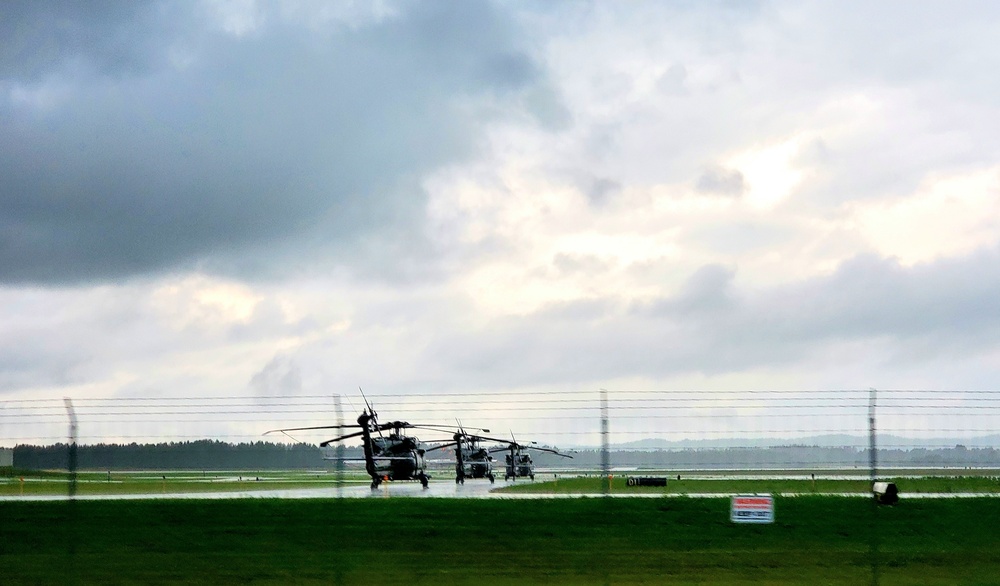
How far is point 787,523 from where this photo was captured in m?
22.8

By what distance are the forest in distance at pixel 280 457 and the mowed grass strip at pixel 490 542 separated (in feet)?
3.68

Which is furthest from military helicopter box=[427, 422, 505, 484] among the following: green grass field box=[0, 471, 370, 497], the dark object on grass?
the dark object on grass

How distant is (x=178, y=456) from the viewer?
22234 millimetres

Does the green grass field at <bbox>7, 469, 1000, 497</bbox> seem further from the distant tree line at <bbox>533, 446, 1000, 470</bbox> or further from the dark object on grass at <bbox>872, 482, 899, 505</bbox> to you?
the dark object on grass at <bbox>872, 482, 899, 505</bbox>

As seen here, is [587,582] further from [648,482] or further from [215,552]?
[648,482]

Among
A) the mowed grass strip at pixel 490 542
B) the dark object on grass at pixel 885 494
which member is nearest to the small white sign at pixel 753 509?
the mowed grass strip at pixel 490 542

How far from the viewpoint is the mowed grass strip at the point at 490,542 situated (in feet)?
54.0

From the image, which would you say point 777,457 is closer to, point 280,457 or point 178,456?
point 280,457

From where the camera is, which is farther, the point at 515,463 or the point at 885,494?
the point at 515,463

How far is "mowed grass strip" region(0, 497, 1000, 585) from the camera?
1647cm

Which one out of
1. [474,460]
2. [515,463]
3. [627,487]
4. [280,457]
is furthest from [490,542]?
[515,463]

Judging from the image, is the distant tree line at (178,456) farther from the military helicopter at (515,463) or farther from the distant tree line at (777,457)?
the military helicopter at (515,463)

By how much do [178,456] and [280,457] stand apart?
3179 mm

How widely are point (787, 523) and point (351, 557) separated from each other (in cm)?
1021
